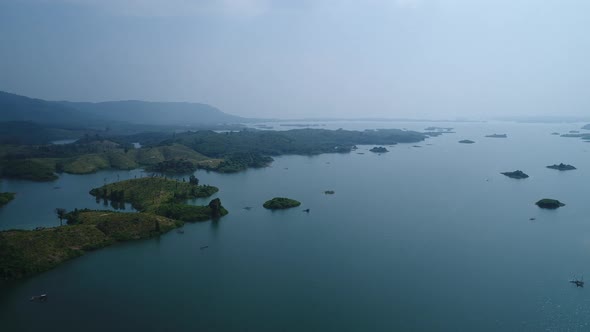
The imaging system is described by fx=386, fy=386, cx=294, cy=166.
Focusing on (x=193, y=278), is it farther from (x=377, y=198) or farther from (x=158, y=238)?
(x=377, y=198)

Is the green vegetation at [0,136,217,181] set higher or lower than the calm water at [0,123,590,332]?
higher

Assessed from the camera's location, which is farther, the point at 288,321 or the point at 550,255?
the point at 550,255

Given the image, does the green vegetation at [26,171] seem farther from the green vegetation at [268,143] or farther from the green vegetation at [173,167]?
the green vegetation at [268,143]

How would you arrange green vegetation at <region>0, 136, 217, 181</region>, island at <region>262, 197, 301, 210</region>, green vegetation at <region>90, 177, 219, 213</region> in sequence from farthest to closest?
green vegetation at <region>0, 136, 217, 181</region> → island at <region>262, 197, 301, 210</region> → green vegetation at <region>90, 177, 219, 213</region>

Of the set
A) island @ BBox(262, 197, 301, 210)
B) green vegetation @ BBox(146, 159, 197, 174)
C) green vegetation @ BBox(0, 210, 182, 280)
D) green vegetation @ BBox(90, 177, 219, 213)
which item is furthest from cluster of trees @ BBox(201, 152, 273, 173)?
green vegetation @ BBox(0, 210, 182, 280)

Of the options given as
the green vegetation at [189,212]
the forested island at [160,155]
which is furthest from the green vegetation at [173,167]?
the green vegetation at [189,212]

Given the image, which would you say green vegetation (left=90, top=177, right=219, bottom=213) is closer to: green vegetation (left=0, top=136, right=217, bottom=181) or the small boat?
the small boat

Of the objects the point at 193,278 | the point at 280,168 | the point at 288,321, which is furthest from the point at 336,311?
the point at 280,168

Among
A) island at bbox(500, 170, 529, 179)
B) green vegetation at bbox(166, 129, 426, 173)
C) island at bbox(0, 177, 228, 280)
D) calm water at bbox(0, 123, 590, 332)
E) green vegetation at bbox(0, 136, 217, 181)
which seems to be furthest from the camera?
green vegetation at bbox(166, 129, 426, 173)
